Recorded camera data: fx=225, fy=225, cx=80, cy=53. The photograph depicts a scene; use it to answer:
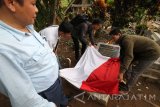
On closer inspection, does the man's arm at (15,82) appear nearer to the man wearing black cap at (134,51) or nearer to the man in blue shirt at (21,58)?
the man in blue shirt at (21,58)

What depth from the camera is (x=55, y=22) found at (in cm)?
802

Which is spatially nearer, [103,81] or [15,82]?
[15,82]

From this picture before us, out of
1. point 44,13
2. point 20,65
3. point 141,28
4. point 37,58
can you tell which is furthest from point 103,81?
point 141,28

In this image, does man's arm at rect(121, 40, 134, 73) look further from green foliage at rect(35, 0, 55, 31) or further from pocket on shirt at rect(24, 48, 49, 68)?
green foliage at rect(35, 0, 55, 31)

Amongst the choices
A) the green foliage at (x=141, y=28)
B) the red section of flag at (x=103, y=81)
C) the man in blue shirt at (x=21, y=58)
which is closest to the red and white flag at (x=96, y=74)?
the red section of flag at (x=103, y=81)

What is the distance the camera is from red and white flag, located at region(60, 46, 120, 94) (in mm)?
4070

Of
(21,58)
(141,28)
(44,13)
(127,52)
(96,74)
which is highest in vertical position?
(21,58)

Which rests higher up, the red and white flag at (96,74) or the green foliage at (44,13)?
the green foliage at (44,13)

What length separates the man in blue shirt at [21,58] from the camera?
1.20m

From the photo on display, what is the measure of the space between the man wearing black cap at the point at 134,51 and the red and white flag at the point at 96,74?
26cm

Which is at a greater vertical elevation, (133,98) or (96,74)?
(96,74)

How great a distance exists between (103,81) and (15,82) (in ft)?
9.83

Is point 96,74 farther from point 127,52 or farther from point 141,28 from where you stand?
point 141,28

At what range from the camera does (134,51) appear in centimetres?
489
